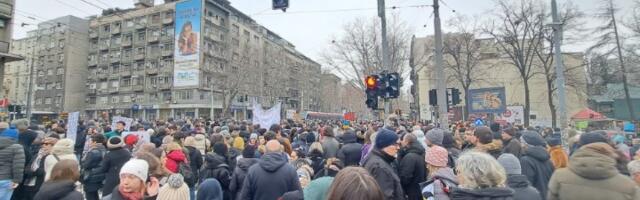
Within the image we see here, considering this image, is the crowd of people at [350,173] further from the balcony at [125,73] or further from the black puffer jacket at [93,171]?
the balcony at [125,73]

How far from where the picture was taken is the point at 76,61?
65188 mm

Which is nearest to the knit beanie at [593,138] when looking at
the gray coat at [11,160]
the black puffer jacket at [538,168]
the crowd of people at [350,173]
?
the crowd of people at [350,173]

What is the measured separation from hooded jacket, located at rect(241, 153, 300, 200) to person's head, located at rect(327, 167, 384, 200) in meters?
2.12

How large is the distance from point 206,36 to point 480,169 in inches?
2228

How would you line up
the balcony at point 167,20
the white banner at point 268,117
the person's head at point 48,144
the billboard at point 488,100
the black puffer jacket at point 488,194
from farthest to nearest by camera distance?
the balcony at point 167,20 < the billboard at point 488,100 < the white banner at point 268,117 < the person's head at point 48,144 < the black puffer jacket at point 488,194

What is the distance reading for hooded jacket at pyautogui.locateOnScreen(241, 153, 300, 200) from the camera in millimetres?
4004

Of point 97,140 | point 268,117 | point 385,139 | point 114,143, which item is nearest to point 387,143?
point 385,139

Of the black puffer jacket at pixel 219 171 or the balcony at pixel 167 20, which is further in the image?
the balcony at pixel 167 20

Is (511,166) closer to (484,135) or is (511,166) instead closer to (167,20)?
(484,135)

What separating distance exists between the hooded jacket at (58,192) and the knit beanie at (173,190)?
710 mm

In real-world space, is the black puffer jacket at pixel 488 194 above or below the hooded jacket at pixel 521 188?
above

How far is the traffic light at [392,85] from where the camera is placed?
1012 centimetres

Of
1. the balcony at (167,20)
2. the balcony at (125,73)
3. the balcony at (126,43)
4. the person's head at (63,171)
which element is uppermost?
the balcony at (167,20)

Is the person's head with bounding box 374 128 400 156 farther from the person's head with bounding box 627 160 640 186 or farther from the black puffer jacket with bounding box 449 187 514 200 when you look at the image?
the person's head with bounding box 627 160 640 186
